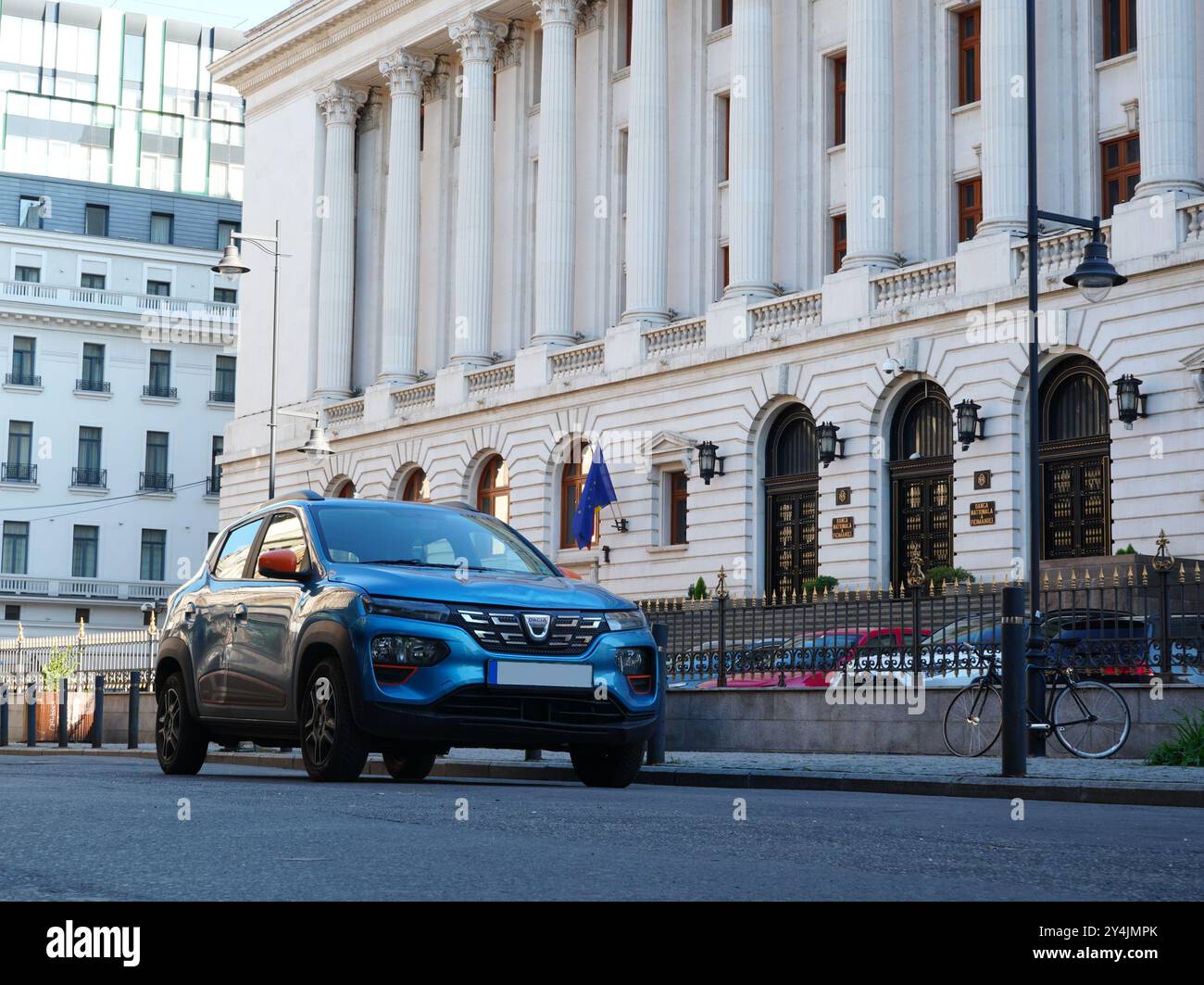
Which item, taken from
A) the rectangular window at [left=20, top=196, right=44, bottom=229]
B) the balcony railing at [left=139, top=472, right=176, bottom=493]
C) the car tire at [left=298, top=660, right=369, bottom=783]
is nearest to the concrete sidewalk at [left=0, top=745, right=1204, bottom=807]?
the car tire at [left=298, top=660, right=369, bottom=783]

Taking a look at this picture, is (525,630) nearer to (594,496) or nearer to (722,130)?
(594,496)

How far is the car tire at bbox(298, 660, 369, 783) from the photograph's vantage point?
11.8 m

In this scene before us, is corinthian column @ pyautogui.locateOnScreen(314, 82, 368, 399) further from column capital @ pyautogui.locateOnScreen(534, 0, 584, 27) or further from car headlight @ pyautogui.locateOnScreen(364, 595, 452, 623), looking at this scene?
car headlight @ pyautogui.locateOnScreen(364, 595, 452, 623)

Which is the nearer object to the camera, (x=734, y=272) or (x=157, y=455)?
(x=734, y=272)

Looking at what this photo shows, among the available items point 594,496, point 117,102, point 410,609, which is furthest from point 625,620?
point 117,102

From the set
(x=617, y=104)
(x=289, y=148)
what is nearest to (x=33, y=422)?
(x=289, y=148)

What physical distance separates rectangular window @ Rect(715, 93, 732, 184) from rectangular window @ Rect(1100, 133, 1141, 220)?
10.8 metres

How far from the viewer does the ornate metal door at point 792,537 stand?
131 ft

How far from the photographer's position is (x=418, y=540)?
41.9ft

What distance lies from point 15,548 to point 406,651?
210 ft

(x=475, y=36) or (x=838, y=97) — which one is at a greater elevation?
(x=475, y=36)

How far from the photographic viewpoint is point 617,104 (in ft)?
158
